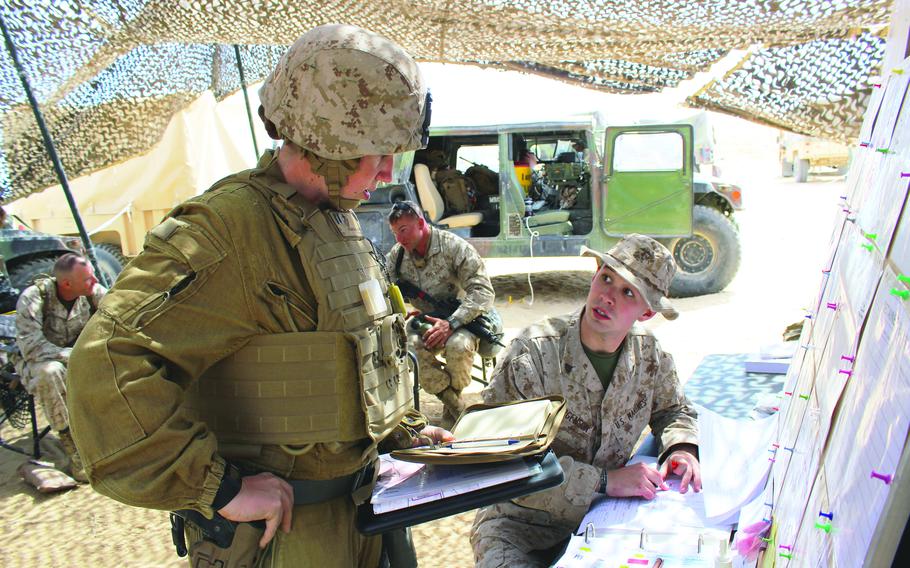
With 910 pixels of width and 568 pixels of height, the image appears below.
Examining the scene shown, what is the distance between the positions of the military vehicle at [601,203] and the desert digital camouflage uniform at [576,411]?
6.02 metres

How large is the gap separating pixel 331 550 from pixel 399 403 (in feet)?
1.05

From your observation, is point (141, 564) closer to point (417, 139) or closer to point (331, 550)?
point (331, 550)

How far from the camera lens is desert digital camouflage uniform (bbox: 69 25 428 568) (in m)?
1.17

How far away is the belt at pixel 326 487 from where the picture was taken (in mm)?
1418

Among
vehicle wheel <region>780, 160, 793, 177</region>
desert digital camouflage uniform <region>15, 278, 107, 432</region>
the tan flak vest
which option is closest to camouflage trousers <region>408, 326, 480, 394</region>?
desert digital camouflage uniform <region>15, 278, 107, 432</region>

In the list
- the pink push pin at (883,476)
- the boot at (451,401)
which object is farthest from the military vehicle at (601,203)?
the pink push pin at (883,476)

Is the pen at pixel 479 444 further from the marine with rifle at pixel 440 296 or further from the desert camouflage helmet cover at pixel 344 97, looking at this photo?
the marine with rifle at pixel 440 296

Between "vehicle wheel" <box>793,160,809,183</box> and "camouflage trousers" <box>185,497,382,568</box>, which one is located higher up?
"camouflage trousers" <box>185,497,382,568</box>

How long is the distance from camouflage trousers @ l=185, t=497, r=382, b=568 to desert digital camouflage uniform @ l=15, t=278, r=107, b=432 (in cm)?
317

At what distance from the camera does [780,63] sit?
11.7ft

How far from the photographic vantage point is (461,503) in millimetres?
1354

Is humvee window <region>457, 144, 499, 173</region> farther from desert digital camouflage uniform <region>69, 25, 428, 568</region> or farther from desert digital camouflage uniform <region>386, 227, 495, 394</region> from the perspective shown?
desert digital camouflage uniform <region>69, 25, 428, 568</region>

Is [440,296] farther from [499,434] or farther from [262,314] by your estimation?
[262,314]

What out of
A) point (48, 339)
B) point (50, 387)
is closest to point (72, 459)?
point (50, 387)
